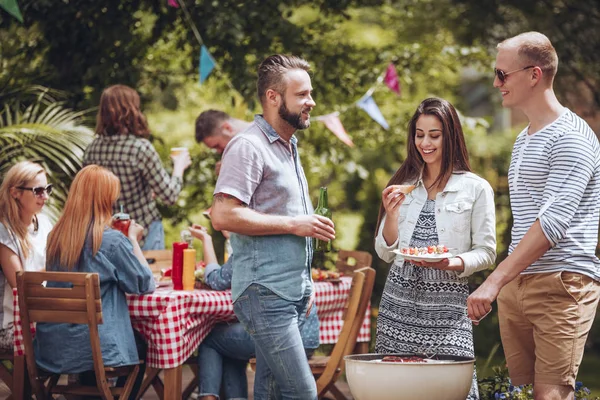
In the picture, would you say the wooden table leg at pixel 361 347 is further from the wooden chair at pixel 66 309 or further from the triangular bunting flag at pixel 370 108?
the triangular bunting flag at pixel 370 108

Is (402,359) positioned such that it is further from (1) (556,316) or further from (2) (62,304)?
(2) (62,304)

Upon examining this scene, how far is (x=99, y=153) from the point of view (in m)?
5.85

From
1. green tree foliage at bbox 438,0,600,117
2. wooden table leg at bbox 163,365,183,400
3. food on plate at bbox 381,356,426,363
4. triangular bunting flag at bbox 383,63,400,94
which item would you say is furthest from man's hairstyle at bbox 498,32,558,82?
green tree foliage at bbox 438,0,600,117

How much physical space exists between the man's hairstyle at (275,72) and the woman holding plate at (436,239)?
607 mm

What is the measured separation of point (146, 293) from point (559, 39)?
6755 millimetres

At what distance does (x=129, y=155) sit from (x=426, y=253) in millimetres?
2771

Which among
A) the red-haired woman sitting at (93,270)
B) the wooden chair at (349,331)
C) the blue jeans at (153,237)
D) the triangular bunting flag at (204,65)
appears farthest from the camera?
the triangular bunting flag at (204,65)

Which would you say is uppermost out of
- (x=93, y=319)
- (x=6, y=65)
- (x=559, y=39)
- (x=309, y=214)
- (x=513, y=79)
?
(x=559, y=39)

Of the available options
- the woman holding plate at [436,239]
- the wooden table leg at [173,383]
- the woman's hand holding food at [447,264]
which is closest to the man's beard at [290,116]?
the woman holding plate at [436,239]

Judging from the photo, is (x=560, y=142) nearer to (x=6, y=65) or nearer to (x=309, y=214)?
(x=309, y=214)

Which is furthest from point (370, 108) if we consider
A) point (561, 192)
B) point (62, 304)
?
point (561, 192)

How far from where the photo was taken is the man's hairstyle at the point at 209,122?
242 inches

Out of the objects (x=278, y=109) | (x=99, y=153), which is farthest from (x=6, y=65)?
(x=278, y=109)

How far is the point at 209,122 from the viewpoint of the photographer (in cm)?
615
